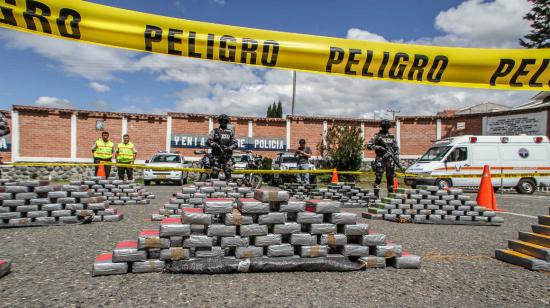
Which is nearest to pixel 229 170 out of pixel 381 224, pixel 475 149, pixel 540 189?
pixel 381 224

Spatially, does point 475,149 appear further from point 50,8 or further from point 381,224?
point 50,8

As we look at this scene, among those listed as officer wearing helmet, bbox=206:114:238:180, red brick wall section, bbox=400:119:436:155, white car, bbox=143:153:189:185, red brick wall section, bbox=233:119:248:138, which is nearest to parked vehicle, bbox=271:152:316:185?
white car, bbox=143:153:189:185

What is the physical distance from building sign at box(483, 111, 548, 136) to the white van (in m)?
4.85

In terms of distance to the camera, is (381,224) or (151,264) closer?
(151,264)

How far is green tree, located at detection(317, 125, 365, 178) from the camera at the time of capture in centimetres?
2178

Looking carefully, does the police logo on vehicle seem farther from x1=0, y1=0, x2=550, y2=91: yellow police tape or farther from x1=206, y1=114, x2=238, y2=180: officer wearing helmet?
x1=206, y1=114, x2=238, y2=180: officer wearing helmet

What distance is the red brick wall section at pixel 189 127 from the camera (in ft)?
77.5

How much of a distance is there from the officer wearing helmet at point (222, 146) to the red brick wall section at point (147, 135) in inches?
555

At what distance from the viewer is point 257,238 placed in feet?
13.8

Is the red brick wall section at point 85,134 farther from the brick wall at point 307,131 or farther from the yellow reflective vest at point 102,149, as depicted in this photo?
the brick wall at point 307,131

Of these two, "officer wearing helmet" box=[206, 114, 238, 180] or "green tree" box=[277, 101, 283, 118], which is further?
"green tree" box=[277, 101, 283, 118]

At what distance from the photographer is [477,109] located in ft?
184

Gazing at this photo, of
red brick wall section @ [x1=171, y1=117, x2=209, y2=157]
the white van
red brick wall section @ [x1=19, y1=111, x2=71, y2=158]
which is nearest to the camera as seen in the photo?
the white van

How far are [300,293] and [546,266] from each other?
10.7 feet
